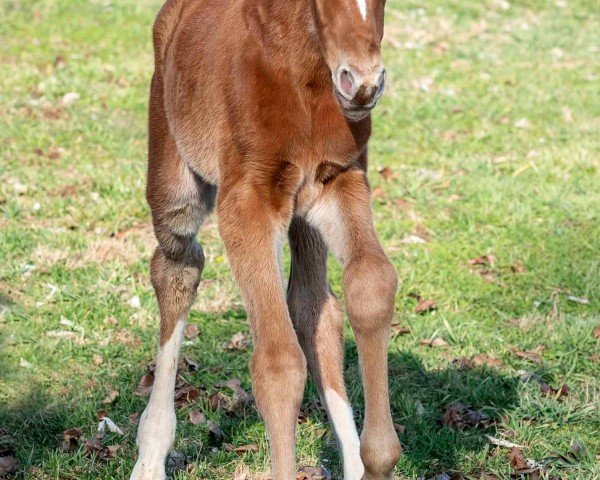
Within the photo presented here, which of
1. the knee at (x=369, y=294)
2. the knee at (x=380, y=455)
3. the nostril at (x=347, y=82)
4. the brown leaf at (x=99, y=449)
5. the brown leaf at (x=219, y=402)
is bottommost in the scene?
the brown leaf at (x=219, y=402)

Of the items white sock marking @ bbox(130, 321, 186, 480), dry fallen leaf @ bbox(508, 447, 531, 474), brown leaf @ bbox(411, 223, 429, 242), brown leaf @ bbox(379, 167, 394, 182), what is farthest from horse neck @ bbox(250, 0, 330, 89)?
brown leaf @ bbox(379, 167, 394, 182)

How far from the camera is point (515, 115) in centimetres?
983

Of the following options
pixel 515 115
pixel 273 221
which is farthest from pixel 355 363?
pixel 515 115

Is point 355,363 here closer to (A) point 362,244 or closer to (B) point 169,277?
(B) point 169,277

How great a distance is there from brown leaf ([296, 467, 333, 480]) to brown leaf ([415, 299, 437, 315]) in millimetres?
1817

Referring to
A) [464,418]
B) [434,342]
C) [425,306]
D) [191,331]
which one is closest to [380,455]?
[464,418]

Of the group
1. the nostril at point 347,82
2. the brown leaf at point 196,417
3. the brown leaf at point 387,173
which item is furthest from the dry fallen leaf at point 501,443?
the brown leaf at point 387,173

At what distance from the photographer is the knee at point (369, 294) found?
339cm

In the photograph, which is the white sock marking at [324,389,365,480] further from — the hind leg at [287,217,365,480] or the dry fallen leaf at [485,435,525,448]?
the dry fallen leaf at [485,435,525,448]

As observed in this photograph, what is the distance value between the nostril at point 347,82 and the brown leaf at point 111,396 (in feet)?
7.83

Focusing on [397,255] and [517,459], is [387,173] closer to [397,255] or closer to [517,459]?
[397,255]

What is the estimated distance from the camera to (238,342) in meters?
5.47

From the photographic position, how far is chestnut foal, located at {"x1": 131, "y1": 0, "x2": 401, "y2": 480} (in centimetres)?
330

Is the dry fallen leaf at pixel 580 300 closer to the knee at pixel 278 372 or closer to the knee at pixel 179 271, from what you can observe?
the knee at pixel 179 271
